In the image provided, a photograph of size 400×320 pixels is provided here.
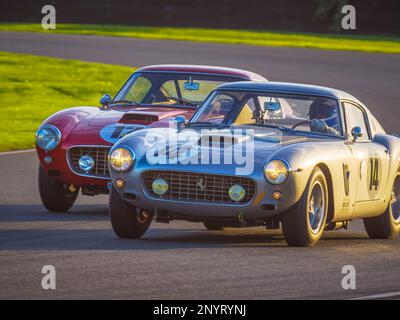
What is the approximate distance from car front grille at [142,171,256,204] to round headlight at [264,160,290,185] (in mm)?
157

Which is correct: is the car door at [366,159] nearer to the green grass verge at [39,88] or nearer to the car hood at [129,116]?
the car hood at [129,116]

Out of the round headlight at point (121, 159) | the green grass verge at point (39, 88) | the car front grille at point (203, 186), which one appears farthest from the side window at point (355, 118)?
the green grass verge at point (39, 88)

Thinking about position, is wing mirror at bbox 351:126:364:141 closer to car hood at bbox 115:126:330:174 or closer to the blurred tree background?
car hood at bbox 115:126:330:174

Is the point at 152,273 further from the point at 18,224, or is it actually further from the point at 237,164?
the point at 18,224

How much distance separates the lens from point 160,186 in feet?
34.6

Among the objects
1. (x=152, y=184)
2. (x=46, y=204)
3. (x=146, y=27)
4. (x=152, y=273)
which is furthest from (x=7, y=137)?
(x=146, y=27)

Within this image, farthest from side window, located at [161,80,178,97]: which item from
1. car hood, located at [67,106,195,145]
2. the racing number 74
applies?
the racing number 74

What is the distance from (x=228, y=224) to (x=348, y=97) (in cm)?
219

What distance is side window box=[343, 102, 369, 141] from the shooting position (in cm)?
1184

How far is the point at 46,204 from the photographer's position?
1315 cm

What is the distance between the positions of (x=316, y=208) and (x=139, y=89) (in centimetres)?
A: 463

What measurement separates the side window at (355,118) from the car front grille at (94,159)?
8.32 feet

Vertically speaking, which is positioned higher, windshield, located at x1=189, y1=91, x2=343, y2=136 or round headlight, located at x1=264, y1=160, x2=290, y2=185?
windshield, located at x1=189, y1=91, x2=343, y2=136

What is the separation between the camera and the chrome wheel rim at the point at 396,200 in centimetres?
1231
